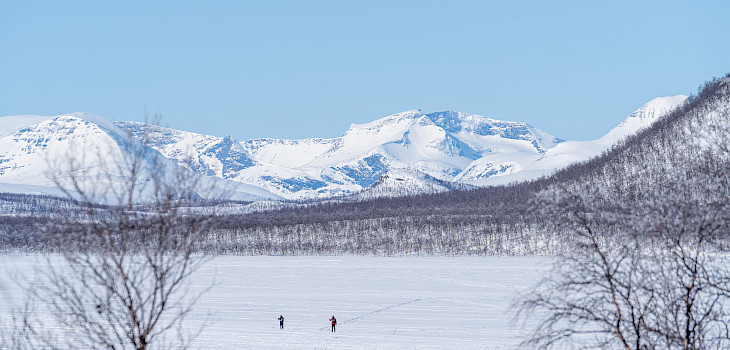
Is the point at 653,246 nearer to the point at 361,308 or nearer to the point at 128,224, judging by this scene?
the point at 128,224

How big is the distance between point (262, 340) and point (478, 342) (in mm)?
13154

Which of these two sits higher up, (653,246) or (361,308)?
(653,246)


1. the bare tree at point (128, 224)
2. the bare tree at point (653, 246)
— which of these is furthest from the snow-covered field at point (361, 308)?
the bare tree at point (128, 224)

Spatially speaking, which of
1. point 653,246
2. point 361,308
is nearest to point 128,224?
point 653,246

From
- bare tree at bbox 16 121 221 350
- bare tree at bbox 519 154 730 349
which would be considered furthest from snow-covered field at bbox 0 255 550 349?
bare tree at bbox 16 121 221 350

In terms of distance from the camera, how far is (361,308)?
6294 centimetres

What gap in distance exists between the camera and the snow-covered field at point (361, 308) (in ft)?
141

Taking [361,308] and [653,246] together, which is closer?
[653,246]

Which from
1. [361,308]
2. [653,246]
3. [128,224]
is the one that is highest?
[128,224]

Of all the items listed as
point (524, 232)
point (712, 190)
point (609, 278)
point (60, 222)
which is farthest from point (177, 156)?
point (524, 232)

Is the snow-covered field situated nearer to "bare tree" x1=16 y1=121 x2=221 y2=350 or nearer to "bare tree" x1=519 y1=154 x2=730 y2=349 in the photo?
"bare tree" x1=519 y1=154 x2=730 y2=349

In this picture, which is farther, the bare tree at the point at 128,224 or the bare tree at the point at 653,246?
the bare tree at the point at 128,224

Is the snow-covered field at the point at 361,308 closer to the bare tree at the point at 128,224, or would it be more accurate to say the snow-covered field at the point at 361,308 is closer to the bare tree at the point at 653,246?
the bare tree at the point at 653,246

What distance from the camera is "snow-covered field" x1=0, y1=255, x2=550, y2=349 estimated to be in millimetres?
42969
